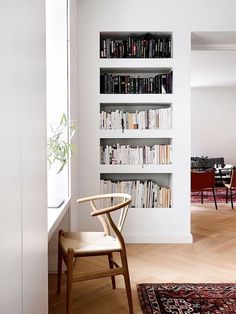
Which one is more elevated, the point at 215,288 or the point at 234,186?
the point at 234,186

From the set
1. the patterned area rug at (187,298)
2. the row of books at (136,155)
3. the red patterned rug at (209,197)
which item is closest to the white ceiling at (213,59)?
the row of books at (136,155)

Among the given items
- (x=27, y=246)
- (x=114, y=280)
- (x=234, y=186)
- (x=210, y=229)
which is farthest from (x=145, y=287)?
(x=234, y=186)

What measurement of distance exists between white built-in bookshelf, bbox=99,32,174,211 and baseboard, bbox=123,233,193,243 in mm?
278

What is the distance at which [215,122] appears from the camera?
10453mm

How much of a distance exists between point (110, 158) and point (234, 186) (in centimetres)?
321

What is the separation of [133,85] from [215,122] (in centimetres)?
661

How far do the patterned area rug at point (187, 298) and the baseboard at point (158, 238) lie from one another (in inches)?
51.0

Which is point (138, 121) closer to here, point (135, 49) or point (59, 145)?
point (135, 49)

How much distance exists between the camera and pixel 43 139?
5.72 ft

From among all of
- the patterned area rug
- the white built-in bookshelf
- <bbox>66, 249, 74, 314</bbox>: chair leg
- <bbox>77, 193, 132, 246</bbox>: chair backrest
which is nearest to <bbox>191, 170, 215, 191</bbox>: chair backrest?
the white built-in bookshelf

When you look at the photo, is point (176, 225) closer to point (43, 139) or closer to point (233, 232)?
point (233, 232)

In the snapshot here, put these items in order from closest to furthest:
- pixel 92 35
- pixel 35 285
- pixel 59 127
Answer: pixel 35 285, pixel 59 127, pixel 92 35

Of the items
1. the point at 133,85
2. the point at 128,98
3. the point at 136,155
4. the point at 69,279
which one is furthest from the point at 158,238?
the point at 69,279

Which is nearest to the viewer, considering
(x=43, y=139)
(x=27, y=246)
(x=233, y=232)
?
(x=27, y=246)
